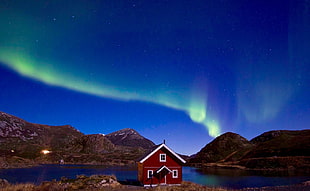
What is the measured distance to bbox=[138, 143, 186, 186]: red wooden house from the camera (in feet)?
124

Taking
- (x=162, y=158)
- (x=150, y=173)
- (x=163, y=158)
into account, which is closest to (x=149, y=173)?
(x=150, y=173)

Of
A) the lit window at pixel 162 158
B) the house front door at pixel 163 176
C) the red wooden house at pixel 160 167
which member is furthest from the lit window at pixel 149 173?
the lit window at pixel 162 158

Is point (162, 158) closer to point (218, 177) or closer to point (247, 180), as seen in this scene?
point (247, 180)

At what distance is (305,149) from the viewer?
12825 centimetres

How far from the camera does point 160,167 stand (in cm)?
3875

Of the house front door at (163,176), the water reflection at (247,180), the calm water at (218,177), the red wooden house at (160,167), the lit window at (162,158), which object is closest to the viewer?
the red wooden house at (160,167)

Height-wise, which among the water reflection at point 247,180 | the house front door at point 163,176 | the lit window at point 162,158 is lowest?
the water reflection at point 247,180

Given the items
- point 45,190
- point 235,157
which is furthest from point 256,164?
point 45,190

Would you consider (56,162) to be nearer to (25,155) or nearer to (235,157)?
(25,155)

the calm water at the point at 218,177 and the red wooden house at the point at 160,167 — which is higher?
the red wooden house at the point at 160,167

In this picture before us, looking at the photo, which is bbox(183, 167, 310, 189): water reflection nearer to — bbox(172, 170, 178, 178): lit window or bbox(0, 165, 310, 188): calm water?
bbox(0, 165, 310, 188): calm water

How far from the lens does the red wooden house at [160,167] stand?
37844mm

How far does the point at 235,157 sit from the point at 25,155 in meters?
170

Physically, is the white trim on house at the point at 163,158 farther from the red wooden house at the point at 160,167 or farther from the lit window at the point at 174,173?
the lit window at the point at 174,173
